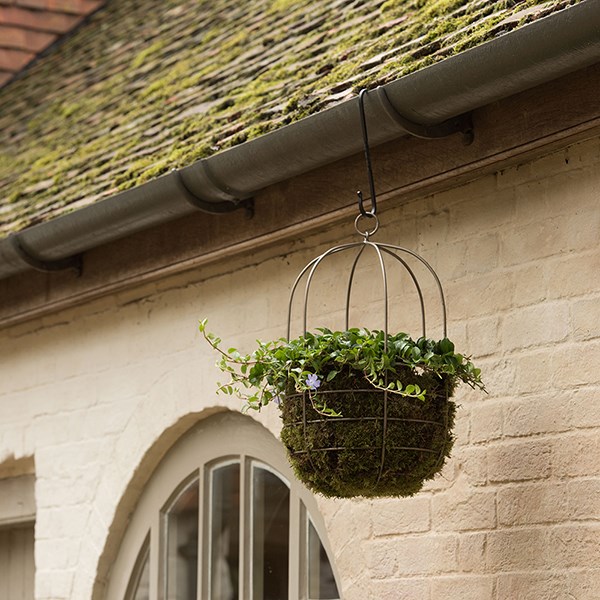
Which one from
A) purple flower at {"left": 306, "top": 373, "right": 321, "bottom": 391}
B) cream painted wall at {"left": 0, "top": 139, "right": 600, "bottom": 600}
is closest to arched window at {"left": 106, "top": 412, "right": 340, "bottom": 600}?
cream painted wall at {"left": 0, "top": 139, "right": 600, "bottom": 600}

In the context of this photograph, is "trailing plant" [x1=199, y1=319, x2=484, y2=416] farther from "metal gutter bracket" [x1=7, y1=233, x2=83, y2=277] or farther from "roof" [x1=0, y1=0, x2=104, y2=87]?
"roof" [x1=0, y1=0, x2=104, y2=87]

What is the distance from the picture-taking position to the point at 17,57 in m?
8.63

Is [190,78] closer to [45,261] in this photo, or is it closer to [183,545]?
[45,261]

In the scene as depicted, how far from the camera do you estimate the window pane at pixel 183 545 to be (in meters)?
4.75

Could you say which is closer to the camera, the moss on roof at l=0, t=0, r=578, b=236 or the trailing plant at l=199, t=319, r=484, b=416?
the trailing plant at l=199, t=319, r=484, b=416

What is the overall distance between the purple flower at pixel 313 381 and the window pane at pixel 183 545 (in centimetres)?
176

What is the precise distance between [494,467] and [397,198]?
93 centimetres

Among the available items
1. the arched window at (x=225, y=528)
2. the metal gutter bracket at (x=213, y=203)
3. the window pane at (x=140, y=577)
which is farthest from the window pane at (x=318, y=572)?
the metal gutter bracket at (x=213, y=203)

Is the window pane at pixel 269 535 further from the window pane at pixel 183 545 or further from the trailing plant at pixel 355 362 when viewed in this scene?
the trailing plant at pixel 355 362

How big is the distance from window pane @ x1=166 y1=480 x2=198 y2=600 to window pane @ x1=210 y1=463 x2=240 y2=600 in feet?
0.38

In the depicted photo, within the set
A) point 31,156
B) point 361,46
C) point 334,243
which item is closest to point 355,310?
point 334,243

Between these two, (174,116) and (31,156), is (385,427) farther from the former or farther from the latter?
(31,156)

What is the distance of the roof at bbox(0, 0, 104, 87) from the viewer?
8547mm

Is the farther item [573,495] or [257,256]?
[257,256]
